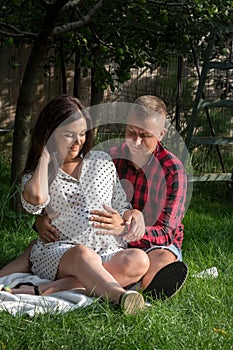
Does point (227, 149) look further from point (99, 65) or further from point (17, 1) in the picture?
point (17, 1)

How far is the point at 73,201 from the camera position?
143 inches

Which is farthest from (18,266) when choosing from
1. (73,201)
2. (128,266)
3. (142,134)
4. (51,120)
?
(142,134)

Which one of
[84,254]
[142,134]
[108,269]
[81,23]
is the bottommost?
[108,269]

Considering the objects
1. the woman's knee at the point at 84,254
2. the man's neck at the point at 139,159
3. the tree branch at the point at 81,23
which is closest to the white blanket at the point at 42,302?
the woman's knee at the point at 84,254

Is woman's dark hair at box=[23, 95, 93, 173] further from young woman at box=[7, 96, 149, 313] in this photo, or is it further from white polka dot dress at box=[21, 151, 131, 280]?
white polka dot dress at box=[21, 151, 131, 280]

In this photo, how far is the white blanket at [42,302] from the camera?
9.89ft

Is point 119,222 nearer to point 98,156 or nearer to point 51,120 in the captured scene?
point 98,156

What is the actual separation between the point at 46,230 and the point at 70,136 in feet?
1.60

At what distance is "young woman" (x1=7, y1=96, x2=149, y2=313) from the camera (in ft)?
11.1

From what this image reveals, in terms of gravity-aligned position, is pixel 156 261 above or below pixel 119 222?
below

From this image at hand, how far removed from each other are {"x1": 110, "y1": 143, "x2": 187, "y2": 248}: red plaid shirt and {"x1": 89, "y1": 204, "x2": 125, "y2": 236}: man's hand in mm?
226

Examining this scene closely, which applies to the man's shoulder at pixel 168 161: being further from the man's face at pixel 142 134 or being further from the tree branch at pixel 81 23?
the tree branch at pixel 81 23

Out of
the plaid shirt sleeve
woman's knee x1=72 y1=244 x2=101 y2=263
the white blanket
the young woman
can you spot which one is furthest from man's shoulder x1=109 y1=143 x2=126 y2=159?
the white blanket

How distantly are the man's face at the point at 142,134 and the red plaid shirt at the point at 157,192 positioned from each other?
0.41 feet
